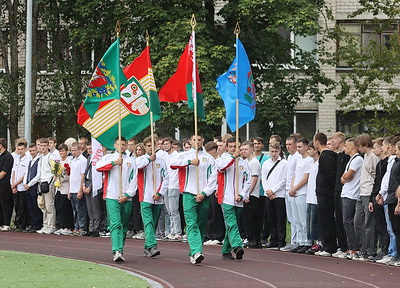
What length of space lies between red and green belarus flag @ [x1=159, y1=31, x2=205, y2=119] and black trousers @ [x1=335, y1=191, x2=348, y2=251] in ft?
8.97

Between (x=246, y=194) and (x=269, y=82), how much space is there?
16.1 meters

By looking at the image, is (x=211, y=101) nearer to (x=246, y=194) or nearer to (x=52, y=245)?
(x=52, y=245)

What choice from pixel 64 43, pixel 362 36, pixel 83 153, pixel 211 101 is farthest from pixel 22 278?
pixel 362 36

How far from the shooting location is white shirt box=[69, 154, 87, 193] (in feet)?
81.4

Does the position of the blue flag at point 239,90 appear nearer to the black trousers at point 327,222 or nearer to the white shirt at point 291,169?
the white shirt at point 291,169

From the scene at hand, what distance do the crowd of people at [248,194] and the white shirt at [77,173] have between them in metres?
0.02

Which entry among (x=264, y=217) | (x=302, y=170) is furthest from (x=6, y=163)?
(x=302, y=170)

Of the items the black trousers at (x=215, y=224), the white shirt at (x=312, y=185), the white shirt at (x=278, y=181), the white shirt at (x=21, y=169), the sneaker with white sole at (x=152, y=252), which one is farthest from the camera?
the white shirt at (x=21, y=169)

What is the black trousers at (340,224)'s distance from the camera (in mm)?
19406

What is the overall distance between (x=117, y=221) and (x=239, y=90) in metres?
3.24

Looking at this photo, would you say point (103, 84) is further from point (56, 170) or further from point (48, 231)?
point (48, 231)

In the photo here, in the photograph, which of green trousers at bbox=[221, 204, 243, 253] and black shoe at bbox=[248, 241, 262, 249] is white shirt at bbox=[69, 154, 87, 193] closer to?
black shoe at bbox=[248, 241, 262, 249]

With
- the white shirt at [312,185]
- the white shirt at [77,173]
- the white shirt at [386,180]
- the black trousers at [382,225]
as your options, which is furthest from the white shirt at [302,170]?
the white shirt at [77,173]

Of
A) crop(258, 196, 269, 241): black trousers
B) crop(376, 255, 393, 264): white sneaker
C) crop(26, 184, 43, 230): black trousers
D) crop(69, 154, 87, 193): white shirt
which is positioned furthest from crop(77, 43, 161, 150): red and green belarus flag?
crop(26, 184, 43, 230): black trousers
